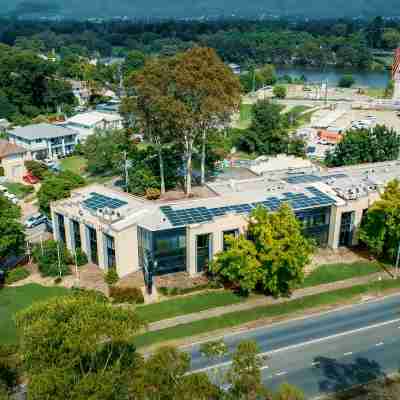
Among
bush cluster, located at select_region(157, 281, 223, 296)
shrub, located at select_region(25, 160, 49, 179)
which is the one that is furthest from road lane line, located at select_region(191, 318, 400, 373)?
shrub, located at select_region(25, 160, 49, 179)

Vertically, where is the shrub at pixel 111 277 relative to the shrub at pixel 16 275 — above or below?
above

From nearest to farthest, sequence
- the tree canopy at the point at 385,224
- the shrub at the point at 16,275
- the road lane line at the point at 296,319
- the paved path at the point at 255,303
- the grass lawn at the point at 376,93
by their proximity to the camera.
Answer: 1. the road lane line at the point at 296,319
2. the paved path at the point at 255,303
3. the tree canopy at the point at 385,224
4. the shrub at the point at 16,275
5. the grass lawn at the point at 376,93

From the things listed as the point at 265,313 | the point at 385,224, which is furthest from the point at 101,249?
the point at 385,224

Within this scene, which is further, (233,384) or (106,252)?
(106,252)

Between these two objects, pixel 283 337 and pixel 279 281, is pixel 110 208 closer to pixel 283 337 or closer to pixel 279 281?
pixel 279 281

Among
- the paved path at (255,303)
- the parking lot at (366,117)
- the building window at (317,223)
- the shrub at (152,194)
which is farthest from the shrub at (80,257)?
the parking lot at (366,117)

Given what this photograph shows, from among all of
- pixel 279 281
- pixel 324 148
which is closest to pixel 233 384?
pixel 279 281

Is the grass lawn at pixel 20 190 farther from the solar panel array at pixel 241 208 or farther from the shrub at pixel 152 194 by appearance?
the solar panel array at pixel 241 208
